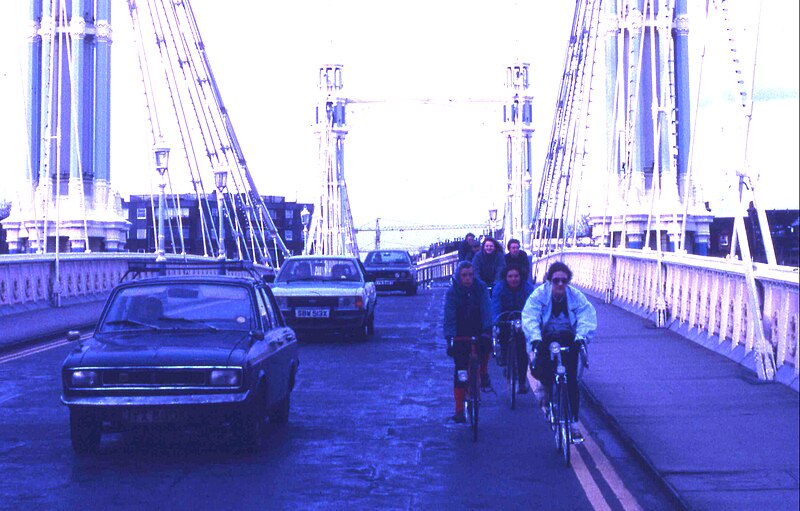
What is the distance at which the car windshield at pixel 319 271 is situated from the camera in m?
23.4

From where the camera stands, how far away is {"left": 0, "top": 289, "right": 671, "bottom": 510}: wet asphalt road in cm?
842

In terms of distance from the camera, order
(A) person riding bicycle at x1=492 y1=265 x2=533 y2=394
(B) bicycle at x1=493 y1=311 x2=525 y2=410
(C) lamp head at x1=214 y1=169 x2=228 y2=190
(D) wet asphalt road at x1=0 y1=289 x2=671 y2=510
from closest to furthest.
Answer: (D) wet asphalt road at x1=0 y1=289 x2=671 y2=510 < (B) bicycle at x1=493 y1=311 x2=525 y2=410 < (A) person riding bicycle at x1=492 y1=265 x2=533 y2=394 < (C) lamp head at x1=214 y1=169 x2=228 y2=190

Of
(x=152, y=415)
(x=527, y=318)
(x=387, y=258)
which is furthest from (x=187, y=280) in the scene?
(x=387, y=258)

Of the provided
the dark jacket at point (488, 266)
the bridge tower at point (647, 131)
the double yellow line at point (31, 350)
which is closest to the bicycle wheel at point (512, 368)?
the dark jacket at point (488, 266)

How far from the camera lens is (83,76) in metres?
44.9

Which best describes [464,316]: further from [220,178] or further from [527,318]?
[220,178]

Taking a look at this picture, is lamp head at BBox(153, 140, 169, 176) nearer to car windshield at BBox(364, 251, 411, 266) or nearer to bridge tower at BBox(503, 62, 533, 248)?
car windshield at BBox(364, 251, 411, 266)

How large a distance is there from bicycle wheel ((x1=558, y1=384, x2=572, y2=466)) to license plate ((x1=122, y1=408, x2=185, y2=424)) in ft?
9.64

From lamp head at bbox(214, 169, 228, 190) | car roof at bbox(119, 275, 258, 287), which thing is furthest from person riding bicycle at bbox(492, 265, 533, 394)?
lamp head at bbox(214, 169, 228, 190)

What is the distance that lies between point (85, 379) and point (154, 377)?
20.7 inches

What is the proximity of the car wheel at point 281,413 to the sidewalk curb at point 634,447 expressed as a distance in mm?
3006

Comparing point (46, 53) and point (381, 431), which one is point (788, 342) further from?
point (46, 53)

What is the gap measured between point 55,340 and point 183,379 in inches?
524

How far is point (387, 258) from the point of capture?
4516 centimetres
